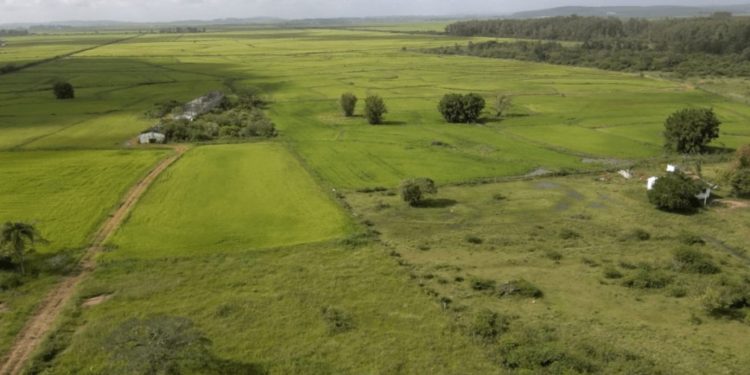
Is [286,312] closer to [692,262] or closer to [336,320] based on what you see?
[336,320]

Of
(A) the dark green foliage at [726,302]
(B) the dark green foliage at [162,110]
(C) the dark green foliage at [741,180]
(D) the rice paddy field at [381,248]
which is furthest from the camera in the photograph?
(B) the dark green foliage at [162,110]

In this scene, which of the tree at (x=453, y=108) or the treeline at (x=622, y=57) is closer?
the tree at (x=453, y=108)

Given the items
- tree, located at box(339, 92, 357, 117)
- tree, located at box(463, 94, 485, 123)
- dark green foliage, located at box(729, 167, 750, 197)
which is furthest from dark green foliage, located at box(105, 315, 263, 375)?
tree, located at box(339, 92, 357, 117)

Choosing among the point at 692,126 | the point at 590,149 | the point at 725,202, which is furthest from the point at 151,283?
the point at 692,126

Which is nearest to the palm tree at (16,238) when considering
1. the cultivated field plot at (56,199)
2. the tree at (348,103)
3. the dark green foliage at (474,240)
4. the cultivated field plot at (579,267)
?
the cultivated field plot at (56,199)

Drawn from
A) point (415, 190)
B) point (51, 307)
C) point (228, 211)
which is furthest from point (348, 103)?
point (51, 307)

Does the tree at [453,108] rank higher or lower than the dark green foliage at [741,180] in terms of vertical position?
higher

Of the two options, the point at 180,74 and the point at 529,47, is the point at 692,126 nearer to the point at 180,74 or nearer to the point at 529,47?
the point at 180,74

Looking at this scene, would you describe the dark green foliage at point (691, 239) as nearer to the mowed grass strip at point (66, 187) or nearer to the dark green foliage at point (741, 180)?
the dark green foliage at point (741, 180)
